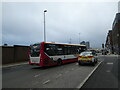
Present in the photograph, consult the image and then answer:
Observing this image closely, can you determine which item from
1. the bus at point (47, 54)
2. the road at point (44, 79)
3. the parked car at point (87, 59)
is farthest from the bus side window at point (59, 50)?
the road at point (44, 79)

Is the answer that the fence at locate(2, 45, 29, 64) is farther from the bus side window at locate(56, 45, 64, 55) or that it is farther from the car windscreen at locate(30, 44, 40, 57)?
the bus side window at locate(56, 45, 64, 55)

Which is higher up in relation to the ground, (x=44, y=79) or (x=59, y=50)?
(x=59, y=50)

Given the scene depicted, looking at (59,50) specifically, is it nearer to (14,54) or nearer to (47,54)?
(47,54)

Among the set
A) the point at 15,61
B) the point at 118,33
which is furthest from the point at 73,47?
the point at 118,33

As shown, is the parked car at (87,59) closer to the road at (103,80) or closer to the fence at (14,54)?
the road at (103,80)

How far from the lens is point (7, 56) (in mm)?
17234

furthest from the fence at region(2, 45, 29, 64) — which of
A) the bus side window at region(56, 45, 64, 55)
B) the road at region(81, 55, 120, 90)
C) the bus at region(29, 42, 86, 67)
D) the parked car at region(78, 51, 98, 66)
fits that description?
the road at region(81, 55, 120, 90)

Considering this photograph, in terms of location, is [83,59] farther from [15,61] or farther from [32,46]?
[15,61]

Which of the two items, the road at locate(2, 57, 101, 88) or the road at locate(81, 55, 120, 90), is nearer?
the road at locate(81, 55, 120, 90)

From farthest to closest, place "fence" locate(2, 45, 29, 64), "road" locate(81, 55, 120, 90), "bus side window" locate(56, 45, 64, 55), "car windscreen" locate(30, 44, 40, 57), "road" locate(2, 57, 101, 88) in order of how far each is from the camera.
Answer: "fence" locate(2, 45, 29, 64) → "bus side window" locate(56, 45, 64, 55) → "car windscreen" locate(30, 44, 40, 57) → "road" locate(2, 57, 101, 88) → "road" locate(81, 55, 120, 90)

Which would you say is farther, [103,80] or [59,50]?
[59,50]

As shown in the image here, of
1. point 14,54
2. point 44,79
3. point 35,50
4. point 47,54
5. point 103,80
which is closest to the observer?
point 103,80

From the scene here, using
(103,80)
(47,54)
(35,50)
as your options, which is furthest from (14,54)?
(103,80)

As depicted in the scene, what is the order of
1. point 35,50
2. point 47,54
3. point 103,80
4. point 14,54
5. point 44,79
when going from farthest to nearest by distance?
point 14,54
point 35,50
point 47,54
point 44,79
point 103,80
